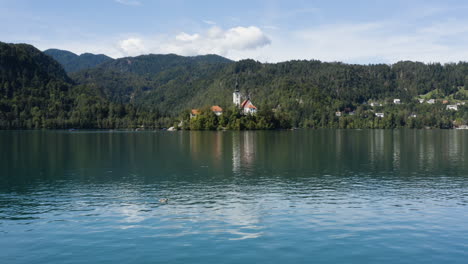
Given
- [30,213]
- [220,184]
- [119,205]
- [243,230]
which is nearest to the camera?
[243,230]

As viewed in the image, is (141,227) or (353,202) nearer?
(141,227)

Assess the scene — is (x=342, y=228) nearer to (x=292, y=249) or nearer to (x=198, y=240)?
(x=292, y=249)

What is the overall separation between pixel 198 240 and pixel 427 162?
46097 mm

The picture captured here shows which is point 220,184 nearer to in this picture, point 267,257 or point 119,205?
point 119,205

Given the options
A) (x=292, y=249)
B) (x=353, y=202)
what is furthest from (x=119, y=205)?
(x=353, y=202)

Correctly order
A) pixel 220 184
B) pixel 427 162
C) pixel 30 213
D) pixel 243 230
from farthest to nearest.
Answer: pixel 427 162
pixel 220 184
pixel 30 213
pixel 243 230

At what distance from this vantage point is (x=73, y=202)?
1163 inches

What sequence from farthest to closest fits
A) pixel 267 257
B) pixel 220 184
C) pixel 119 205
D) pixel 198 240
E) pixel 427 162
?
pixel 427 162
pixel 220 184
pixel 119 205
pixel 198 240
pixel 267 257

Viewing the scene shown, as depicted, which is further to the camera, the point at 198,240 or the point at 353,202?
the point at 353,202

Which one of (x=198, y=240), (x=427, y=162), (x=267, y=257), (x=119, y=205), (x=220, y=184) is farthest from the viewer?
(x=427, y=162)

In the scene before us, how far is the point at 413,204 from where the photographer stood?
94.3 feet

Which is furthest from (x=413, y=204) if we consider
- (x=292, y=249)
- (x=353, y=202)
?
(x=292, y=249)

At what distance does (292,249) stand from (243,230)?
3789mm

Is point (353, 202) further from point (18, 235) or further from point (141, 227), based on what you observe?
point (18, 235)
